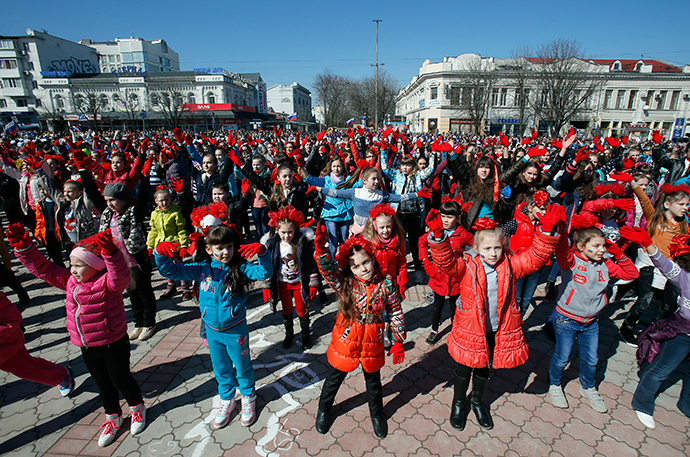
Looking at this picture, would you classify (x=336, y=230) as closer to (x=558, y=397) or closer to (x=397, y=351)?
(x=397, y=351)

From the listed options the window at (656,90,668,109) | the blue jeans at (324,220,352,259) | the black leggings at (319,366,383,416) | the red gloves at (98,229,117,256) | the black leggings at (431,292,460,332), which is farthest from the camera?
the window at (656,90,668,109)

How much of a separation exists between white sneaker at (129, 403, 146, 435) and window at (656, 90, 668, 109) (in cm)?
5873

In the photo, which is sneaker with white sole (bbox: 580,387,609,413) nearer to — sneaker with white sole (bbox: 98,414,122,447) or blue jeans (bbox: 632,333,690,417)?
blue jeans (bbox: 632,333,690,417)

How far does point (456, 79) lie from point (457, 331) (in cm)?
5029

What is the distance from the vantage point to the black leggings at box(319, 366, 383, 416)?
103 inches

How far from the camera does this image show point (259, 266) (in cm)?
270

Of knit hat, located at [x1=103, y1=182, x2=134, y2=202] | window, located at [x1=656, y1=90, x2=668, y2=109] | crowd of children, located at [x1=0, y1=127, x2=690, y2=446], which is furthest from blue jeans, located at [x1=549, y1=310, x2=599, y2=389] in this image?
window, located at [x1=656, y1=90, x2=668, y2=109]

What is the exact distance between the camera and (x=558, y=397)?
3.05 m

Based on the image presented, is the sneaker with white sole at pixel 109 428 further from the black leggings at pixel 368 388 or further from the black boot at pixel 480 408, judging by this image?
the black boot at pixel 480 408

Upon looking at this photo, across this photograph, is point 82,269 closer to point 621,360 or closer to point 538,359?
point 538,359

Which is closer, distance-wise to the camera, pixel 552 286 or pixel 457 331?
pixel 457 331

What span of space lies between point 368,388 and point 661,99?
2287 inches

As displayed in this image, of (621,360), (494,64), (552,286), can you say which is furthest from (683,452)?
(494,64)

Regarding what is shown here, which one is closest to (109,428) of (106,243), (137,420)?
(137,420)
